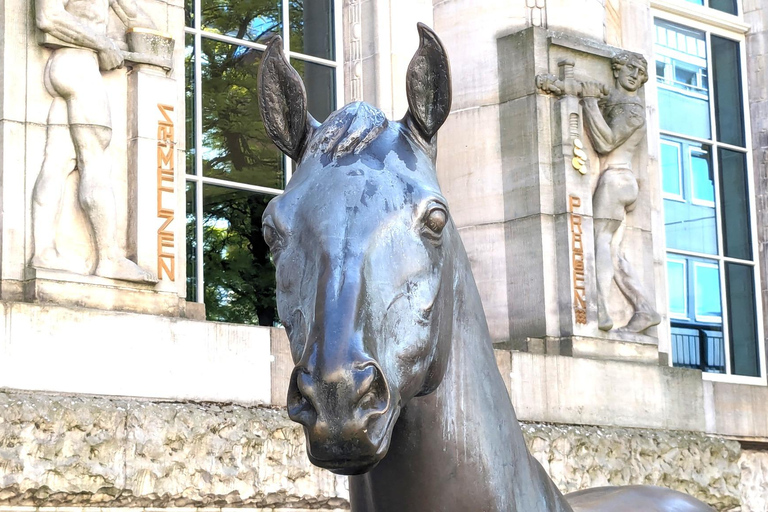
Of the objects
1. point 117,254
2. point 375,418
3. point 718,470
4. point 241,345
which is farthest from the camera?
point 718,470

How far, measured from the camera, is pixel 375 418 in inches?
86.3

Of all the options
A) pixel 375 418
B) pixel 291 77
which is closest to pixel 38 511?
pixel 291 77

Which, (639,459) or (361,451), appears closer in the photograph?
(361,451)

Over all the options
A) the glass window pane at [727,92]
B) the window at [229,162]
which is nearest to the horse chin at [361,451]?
the window at [229,162]

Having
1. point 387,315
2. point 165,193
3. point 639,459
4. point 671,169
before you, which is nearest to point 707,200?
point 671,169

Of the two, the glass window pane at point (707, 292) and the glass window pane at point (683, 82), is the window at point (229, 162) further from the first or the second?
the glass window pane at point (707, 292)

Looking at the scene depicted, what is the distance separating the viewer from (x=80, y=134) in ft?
19.1

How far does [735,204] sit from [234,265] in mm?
4936

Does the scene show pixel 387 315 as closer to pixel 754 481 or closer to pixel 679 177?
pixel 754 481

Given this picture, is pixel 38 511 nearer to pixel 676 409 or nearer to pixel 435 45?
pixel 435 45

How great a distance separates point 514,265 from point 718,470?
76.1 inches

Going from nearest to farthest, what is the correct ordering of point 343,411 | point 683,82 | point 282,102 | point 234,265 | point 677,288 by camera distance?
point 343,411 → point 282,102 → point 234,265 → point 677,288 → point 683,82

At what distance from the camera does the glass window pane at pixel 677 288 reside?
9.65m

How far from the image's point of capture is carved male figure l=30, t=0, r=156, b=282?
575cm
